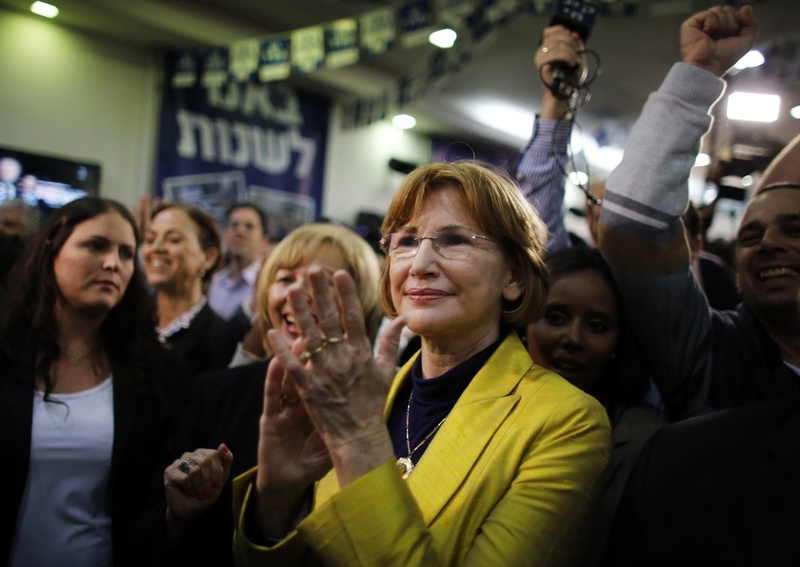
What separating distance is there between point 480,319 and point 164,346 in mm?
1205

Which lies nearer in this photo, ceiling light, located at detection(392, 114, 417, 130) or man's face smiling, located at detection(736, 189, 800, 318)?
man's face smiling, located at detection(736, 189, 800, 318)

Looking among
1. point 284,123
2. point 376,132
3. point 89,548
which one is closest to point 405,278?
point 89,548

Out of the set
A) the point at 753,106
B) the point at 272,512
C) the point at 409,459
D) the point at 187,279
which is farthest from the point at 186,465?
the point at 753,106

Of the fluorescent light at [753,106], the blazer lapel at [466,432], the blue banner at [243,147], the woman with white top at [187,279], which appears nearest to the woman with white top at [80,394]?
the woman with white top at [187,279]

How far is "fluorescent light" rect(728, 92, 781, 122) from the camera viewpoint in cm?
258

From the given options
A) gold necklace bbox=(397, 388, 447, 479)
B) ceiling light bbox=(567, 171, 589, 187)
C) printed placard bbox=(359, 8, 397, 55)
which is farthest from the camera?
printed placard bbox=(359, 8, 397, 55)

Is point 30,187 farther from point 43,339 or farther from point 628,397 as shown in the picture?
point 628,397

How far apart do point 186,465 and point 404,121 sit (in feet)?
25.7

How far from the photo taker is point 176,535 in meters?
1.41

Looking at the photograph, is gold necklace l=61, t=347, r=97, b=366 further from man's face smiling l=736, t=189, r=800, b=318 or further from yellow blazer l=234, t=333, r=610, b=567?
man's face smiling l=736, t=189, r=800, b=318

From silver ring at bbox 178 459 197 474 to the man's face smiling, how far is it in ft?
4.50

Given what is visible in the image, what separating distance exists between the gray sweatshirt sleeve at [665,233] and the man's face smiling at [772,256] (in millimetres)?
204

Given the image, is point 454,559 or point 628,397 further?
point 628,397

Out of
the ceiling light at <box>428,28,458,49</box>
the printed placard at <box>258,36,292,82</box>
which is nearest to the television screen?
the printed placard at <box>258,36,292,82</box>
